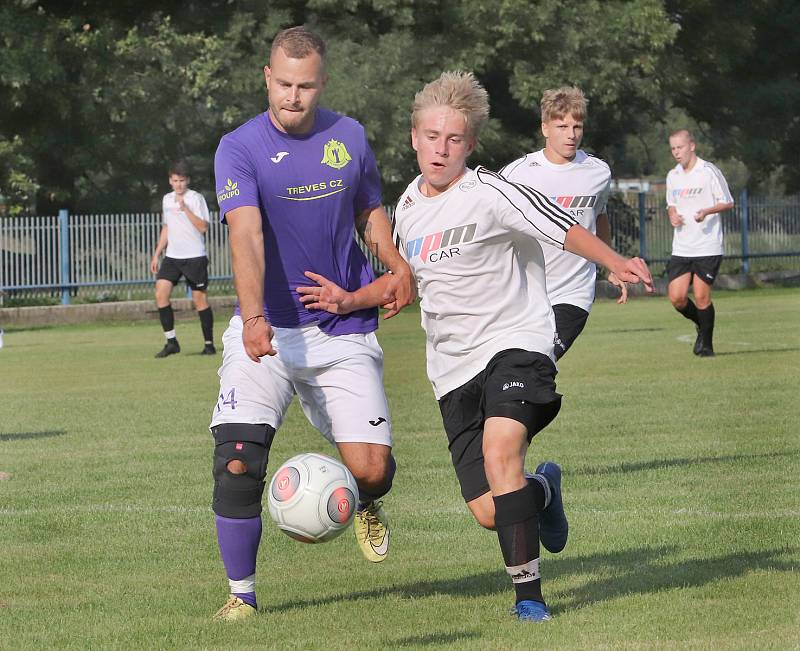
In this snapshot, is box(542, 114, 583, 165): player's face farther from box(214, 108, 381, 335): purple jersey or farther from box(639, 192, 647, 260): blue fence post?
box(639, 192, 647, 260): blue fence post

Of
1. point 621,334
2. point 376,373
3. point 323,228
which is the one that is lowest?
point 621,334

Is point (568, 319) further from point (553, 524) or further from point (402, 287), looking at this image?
point (402, 287)

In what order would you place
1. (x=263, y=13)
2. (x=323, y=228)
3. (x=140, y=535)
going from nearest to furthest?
1. (x=323, y=228)
2. (x=140, y=535)
3. (x=263, y=13)

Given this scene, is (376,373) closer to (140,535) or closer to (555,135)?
(140,535)

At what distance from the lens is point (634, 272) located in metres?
5.18

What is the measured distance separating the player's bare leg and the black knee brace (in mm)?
442

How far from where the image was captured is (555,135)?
373 inches

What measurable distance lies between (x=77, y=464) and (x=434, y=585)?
177 inches

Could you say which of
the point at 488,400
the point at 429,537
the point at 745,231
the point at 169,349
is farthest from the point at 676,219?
the point at 745,231

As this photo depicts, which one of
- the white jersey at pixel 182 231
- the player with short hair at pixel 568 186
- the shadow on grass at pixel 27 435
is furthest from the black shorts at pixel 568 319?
the white jersey at pixel 182 231

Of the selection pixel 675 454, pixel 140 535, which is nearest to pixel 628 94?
pixel 675 454

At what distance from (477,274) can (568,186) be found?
3.79m

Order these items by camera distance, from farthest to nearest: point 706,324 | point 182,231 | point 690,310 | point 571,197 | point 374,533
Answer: point 182,231
point 690,310
point 706,324
point 571,197
point 374,533

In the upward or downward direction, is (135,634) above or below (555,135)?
below
